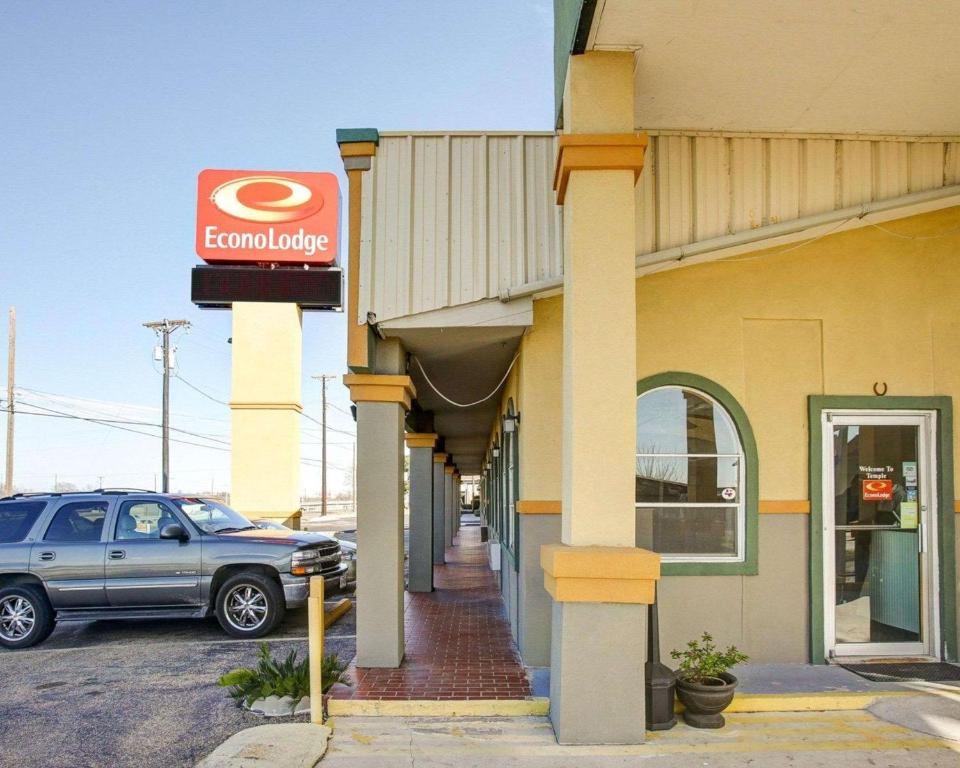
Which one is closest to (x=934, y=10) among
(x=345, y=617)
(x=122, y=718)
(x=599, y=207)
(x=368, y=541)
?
(x=599, y=207)

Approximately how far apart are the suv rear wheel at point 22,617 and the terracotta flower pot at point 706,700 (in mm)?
7861

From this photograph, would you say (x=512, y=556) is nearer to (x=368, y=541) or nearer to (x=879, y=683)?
(x=368, y=541)

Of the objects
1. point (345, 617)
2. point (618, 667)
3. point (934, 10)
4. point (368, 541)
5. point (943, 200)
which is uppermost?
point (934, 10)

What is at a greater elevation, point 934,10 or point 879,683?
point 934,10

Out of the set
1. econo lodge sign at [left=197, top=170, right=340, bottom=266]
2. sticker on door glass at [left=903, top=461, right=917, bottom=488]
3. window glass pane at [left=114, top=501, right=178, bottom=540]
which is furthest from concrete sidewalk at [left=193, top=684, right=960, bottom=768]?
econo lodge sign at [left=197, top=170, right=340, bottom=266]

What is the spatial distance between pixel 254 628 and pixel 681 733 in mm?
6008

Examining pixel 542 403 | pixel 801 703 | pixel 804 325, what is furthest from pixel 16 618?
pixel 804 325

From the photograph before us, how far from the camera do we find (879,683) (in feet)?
20.7

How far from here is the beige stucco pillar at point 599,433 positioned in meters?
5.12

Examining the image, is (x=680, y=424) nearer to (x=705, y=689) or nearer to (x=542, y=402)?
(x=542, y=402)

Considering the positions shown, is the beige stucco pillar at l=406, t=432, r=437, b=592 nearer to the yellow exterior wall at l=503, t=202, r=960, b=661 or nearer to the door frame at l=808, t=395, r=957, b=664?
the yellow exterior wall at l=503, t=202, r=960, b=661

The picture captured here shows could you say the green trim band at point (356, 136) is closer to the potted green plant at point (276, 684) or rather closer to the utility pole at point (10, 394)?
the potted green plant at point (276, 684)

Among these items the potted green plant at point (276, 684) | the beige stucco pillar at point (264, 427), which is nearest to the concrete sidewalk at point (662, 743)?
the potted green plant at point (276, 684)

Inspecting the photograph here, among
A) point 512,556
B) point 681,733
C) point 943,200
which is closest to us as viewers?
point 681,733
